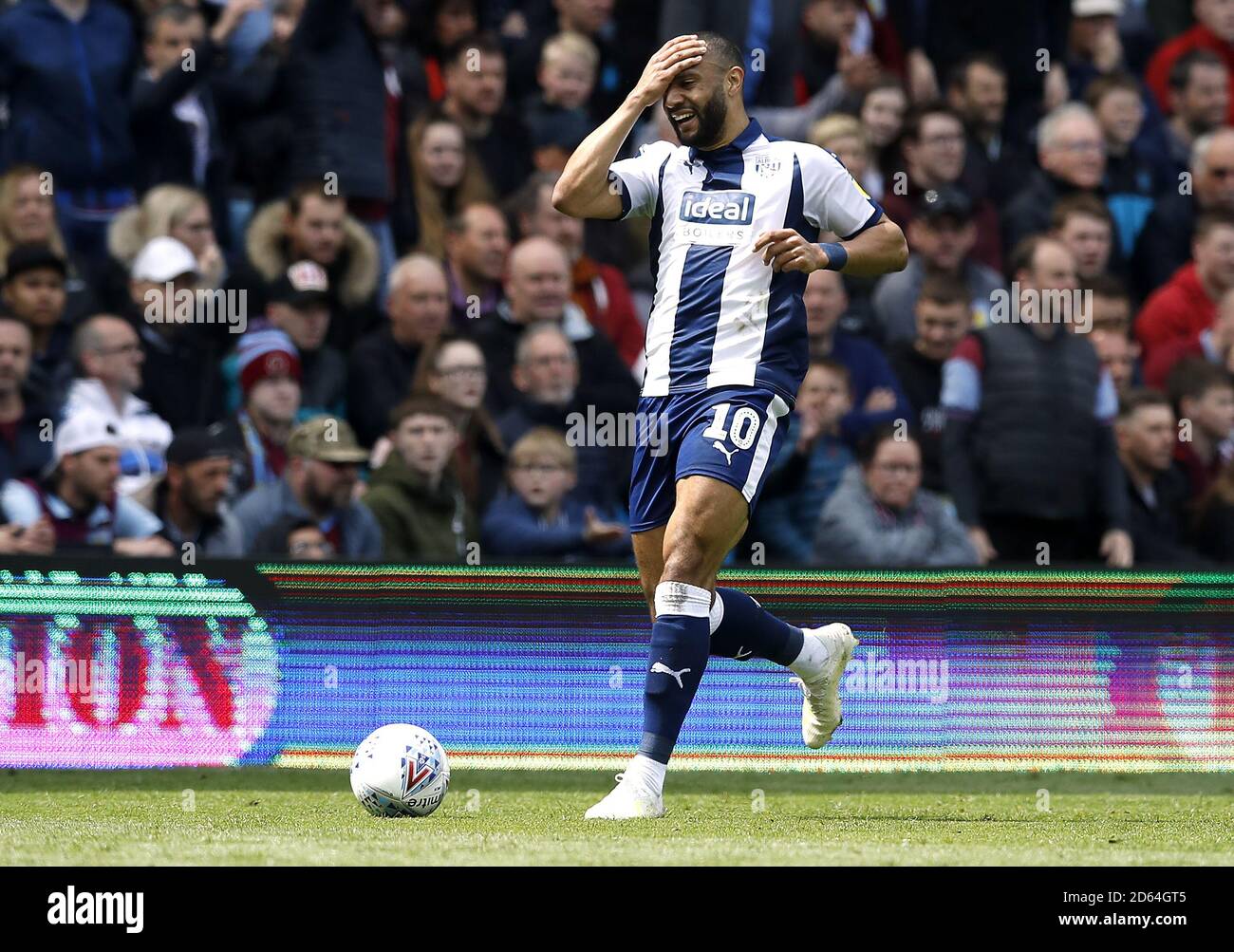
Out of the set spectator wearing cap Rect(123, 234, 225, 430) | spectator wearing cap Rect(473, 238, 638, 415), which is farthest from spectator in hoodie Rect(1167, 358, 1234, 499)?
spectator wearing cap Rect(123, 234, 225, 430)

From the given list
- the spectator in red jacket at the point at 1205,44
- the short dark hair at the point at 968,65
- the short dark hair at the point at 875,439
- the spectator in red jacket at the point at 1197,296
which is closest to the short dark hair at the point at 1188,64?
the spectator in red jacket at the point at 1205,44

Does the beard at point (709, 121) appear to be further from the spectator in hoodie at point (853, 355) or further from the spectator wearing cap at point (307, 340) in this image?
the spectator wearing cap at point (307, 340)

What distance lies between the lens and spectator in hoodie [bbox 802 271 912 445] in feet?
37.0

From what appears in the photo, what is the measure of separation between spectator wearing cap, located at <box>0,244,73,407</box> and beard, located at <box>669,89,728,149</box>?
4.20 meters

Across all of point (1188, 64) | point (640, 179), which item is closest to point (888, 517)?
point (640, 179)

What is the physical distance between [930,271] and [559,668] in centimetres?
404

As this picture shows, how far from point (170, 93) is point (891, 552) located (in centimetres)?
460

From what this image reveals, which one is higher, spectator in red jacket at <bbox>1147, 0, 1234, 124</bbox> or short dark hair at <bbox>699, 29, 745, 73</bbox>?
spectator in red jacket at <bbox>1147, 0, 1234, 124</bbox>

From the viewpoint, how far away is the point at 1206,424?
11852 millimetres

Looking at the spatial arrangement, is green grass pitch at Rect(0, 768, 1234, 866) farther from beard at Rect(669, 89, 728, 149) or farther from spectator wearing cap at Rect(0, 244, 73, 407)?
spectator wearing cap at Rect(0, 244, 73, 407)

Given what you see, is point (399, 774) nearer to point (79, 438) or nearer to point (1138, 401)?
point (79, 438)

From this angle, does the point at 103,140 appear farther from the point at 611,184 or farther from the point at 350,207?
the point at 611,184

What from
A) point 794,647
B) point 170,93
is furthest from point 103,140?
point 794,647

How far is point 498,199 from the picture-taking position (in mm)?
12250
